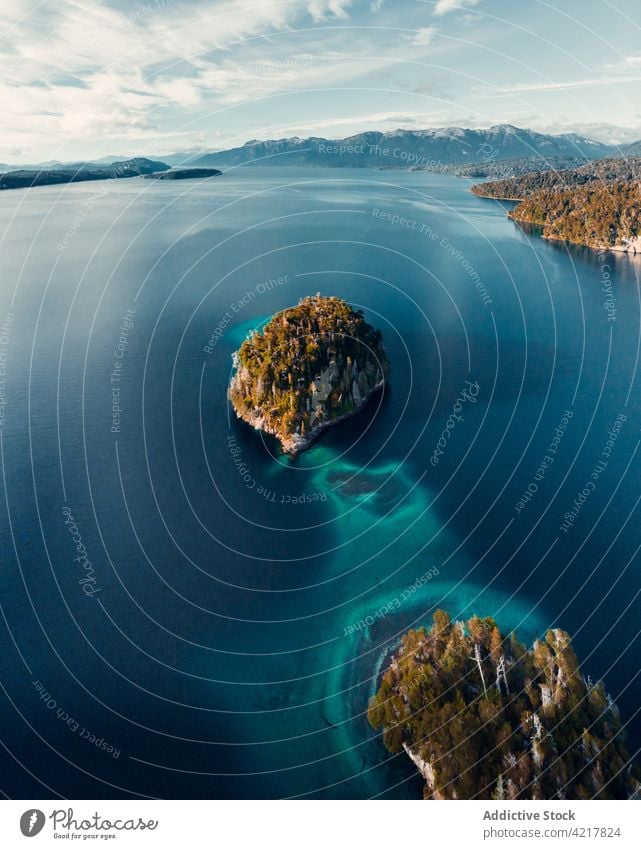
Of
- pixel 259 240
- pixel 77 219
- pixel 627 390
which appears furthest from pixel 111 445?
pixel 77 219

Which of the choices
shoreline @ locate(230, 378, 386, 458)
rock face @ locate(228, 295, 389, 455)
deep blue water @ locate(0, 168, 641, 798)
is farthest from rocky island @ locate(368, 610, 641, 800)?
rock face @ locate(228, 295, 389, 455)

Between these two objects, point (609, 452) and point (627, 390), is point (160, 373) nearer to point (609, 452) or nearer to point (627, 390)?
point (609, 452)

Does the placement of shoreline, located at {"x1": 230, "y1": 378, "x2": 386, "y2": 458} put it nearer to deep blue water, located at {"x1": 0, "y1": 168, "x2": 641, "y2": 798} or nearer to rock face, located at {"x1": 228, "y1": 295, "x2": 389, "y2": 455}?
rock face, located at {"x1": 228, "y1": 295, "x2": 389, "y2": 455}

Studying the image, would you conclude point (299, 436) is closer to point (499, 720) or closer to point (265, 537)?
point (265, 537)

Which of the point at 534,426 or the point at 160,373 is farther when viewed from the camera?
the point at 160,373

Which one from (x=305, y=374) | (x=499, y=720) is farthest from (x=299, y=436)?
(x=499, y=720)

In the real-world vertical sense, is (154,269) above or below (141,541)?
above

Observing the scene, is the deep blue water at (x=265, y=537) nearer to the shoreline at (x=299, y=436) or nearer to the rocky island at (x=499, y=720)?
the shoreline at (x=299, y=436)
